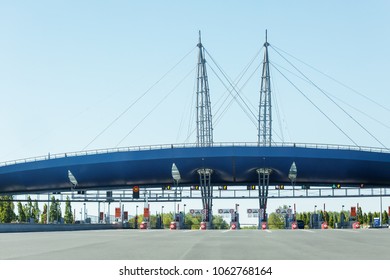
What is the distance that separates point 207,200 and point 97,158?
56.3ft

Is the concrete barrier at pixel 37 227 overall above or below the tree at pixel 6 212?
below

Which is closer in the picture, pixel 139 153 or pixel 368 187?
pixel 139 153

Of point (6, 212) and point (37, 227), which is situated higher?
point (6, 212)

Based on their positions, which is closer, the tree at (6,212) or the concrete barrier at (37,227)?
the concrete barrier at (37,227)

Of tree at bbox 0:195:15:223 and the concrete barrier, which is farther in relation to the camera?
tree at bbox 0:195:15:223

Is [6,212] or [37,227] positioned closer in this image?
[37,227]

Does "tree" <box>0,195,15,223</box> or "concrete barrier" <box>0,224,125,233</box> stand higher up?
"tree" <box>0,195,15,223</box>
